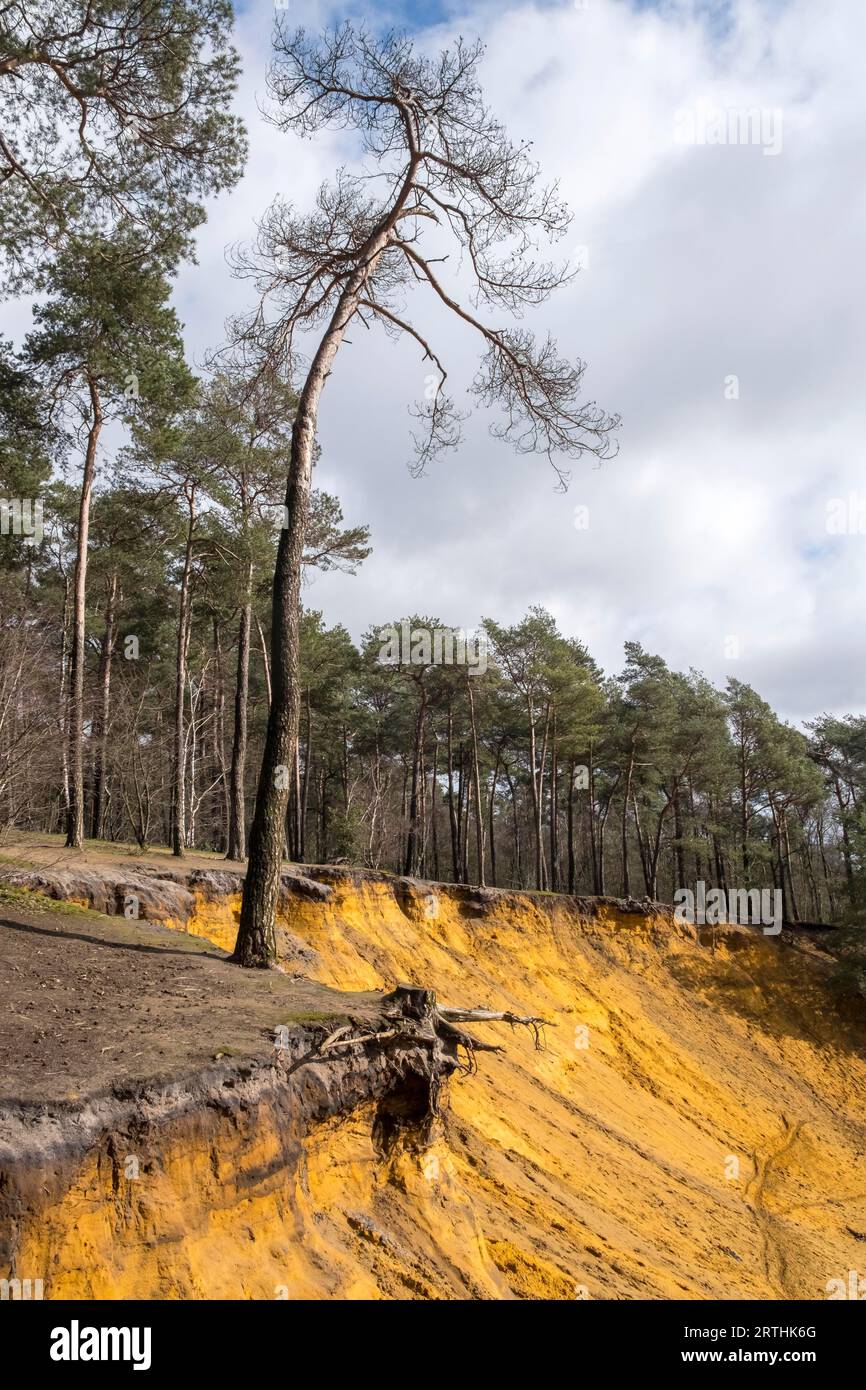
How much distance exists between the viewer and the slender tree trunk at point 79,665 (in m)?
14.2

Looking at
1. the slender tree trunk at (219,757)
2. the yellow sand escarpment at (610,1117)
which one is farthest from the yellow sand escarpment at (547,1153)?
the slender tree trunk at (219,757)

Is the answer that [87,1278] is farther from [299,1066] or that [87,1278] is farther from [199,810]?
[199,810]

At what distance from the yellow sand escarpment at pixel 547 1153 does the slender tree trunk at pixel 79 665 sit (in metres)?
3.68

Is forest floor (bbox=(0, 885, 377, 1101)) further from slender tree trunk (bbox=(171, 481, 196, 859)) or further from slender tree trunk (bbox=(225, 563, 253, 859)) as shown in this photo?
slender tree trunk (bbox=(171, 481, 196, 859))

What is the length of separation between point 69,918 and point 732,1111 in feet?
55.9

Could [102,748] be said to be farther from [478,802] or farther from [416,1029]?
[478,802]

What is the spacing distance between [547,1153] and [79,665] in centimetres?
1186

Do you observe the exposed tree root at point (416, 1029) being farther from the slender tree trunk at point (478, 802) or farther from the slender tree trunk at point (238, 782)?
the slender tree trunk at point (478, 802)

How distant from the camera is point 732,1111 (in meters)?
18.8

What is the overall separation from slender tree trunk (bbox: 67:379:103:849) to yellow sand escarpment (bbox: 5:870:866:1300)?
12.1ft

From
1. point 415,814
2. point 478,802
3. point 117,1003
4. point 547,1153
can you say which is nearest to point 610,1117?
point 547,1153

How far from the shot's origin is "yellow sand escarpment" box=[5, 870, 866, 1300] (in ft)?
14.8

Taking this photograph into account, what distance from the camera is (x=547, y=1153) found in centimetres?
1151
